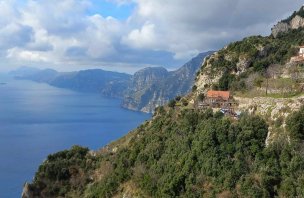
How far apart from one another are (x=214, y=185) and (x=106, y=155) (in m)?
20.8

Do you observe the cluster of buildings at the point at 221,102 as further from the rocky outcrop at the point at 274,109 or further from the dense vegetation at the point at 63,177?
the dense vegetation at the point at 63,177

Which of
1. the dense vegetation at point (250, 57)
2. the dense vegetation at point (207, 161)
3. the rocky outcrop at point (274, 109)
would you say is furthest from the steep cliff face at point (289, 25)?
the rocky outcrop at point (274, 109)

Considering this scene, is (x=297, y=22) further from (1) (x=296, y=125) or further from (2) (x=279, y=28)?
(1) (x=296, y=125)

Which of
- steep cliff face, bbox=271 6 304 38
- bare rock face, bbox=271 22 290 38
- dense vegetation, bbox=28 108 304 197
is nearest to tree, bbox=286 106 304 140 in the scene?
dense vegetation, bbox=28 108 304 197

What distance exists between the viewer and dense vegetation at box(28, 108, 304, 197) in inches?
943

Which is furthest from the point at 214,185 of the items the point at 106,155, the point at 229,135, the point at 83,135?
the point at 83,135

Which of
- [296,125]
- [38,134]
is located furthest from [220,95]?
[38,134]

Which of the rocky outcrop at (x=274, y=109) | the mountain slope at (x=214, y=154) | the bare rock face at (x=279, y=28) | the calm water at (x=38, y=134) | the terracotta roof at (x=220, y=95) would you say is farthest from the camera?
the calm water at (x=38, y=134)

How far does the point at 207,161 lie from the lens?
28.2 metres

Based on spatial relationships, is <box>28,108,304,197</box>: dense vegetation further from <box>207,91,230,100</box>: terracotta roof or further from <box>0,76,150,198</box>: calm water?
<box>0,76,150,198</box>: calm water

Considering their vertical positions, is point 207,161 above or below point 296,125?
below

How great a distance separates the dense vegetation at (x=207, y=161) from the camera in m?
24.0

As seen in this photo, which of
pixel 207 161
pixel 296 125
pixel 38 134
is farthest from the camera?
pixel 38 134

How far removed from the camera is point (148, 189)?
3131 centimetres
